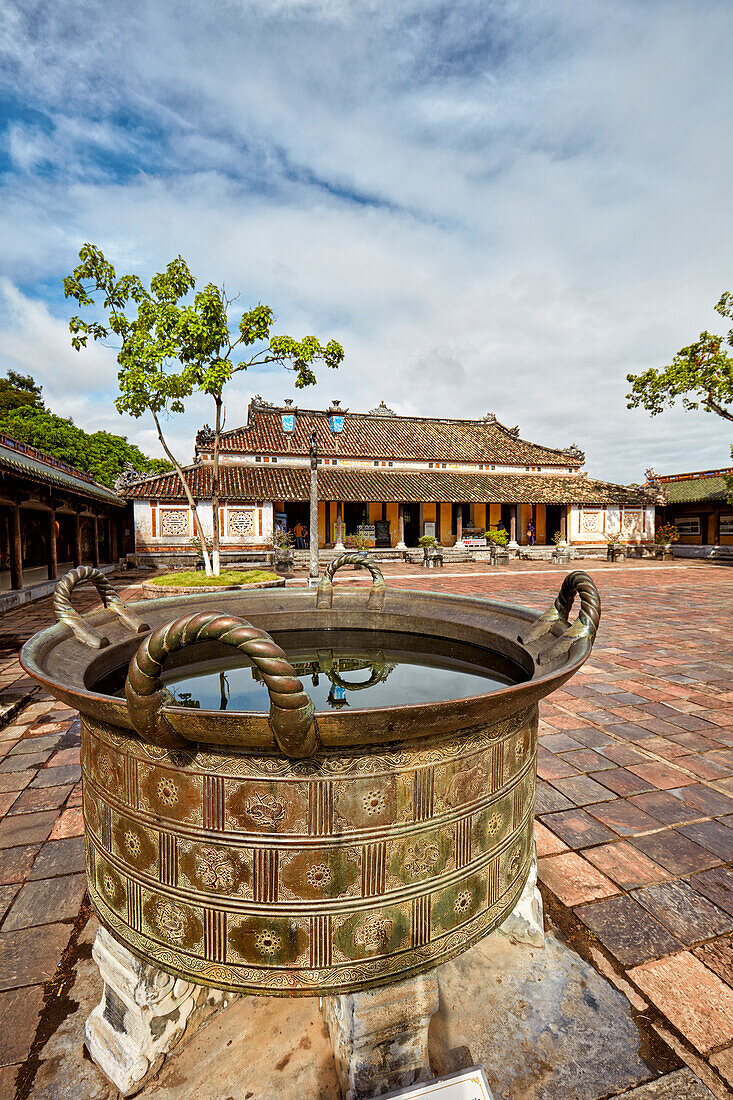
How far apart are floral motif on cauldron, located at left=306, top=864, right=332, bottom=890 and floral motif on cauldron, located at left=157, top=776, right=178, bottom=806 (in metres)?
0.36

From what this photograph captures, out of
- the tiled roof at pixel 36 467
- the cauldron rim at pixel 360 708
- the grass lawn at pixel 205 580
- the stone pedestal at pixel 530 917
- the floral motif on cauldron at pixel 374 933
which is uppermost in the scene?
the tiled roof at pixel 36 467

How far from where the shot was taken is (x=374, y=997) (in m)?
1.21

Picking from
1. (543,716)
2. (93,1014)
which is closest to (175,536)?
(543,716)

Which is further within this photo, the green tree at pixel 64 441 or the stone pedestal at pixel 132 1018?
the green tree at pixel 64 441

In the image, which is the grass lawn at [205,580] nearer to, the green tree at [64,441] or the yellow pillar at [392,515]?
the yellow pillar at [392,515]

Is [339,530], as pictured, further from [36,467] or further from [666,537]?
[666,537]

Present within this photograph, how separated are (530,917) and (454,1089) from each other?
74 centimetres

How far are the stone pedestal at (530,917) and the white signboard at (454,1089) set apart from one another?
2.20 feet

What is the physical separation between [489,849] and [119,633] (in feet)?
4.95

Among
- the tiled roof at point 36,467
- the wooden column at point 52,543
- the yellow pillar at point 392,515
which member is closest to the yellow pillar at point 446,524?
the yellow pillar at point 392,515

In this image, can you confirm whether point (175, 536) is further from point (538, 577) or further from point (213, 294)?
point (538, 577)

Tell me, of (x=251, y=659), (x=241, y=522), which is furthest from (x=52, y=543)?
(x=251, y=659)

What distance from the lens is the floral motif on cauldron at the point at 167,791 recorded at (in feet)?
3.71

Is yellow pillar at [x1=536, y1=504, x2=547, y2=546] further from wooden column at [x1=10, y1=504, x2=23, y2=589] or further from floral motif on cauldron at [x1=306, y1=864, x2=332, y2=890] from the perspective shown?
floral motif on cauldron at [x1=306, y1=864, x2=332, y2=890]
